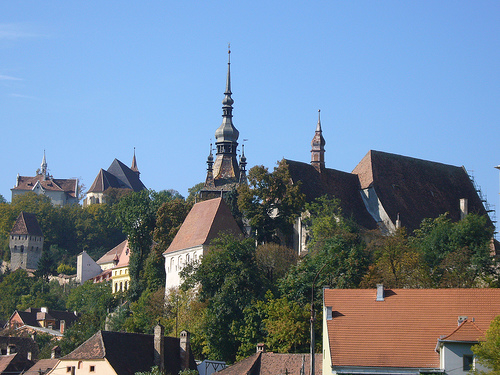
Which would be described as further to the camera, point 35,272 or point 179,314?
point 35,272

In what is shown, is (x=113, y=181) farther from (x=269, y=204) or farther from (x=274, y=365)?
(x=274, y=365)

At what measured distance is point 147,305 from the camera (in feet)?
227

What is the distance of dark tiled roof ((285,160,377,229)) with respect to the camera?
2803 inches

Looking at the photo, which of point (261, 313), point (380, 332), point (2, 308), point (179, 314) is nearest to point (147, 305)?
point (179, 314)

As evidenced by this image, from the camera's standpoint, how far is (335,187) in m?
73.7

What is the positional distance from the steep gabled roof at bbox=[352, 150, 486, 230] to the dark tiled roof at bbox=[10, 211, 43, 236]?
2644 inches

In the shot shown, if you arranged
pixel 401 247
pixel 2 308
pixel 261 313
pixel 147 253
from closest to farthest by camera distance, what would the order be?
pixel 261 313 → pixel 401 247 → pixel 147 253 → pixel 2 308

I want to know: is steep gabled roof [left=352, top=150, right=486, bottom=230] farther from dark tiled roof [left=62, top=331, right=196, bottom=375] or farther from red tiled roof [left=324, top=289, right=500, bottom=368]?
red tiled roof [left=324, top=289, right=500, bottom=368]

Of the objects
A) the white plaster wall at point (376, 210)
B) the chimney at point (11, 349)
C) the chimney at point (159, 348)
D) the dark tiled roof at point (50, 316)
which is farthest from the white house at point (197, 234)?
the dark tiled roof at point (50, 316)

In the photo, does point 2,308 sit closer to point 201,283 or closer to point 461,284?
point 201,283

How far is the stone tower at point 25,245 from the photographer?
134250mm

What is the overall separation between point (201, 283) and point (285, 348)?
9.47 m

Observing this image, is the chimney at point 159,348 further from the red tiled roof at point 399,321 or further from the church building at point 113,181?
the church building at point 113,181

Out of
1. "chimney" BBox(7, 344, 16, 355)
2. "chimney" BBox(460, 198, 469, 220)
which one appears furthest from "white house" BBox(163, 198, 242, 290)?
"chimney" BBox(460, 198, 469, 220)
